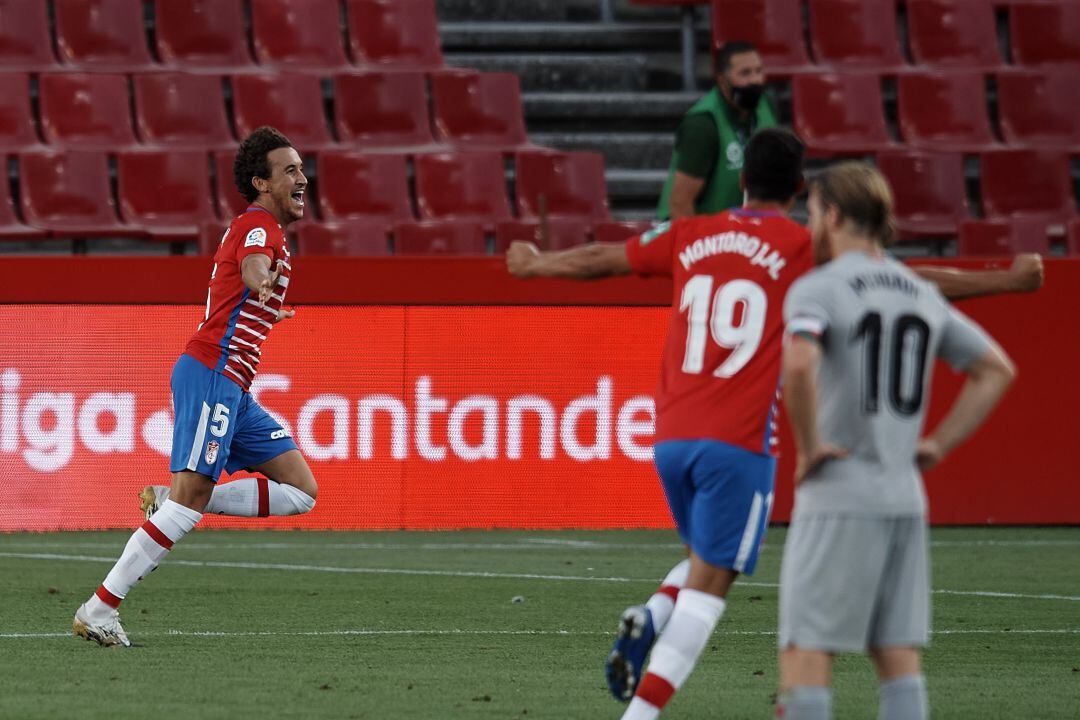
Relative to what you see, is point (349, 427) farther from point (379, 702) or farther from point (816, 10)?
point (816, 10)

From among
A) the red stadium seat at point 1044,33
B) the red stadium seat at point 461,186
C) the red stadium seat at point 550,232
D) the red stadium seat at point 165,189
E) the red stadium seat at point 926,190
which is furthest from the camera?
the red stadium seat at point 1044,33

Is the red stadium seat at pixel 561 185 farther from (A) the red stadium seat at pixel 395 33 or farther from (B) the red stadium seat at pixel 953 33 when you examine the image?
(B) the red stadium seat at pixel 953 33

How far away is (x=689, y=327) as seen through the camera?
5586 mm

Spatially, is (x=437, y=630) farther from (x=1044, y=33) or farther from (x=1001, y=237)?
(x=1044, y=33)

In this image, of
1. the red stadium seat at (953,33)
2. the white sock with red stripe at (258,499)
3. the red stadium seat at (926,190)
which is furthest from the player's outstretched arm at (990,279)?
the red stadium seat at (953,33)

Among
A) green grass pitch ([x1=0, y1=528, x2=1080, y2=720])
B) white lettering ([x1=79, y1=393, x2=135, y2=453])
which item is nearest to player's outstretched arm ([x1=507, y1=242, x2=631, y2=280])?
green grass pitch ([x1=0, y1=528, x2=1080, y2=720])

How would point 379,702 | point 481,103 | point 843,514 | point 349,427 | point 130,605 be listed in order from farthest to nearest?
point 481,103
point 349,427
point 130,605
point 379,702
point 843,514

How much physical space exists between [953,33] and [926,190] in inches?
→ 94.5

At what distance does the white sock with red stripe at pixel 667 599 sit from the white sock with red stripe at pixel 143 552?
2.35 m

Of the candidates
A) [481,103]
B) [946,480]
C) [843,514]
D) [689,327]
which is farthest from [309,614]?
[481,103]

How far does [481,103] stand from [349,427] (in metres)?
5.22

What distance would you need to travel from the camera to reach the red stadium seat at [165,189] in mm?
15484

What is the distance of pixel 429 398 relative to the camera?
12.7 m

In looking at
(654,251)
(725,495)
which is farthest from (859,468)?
(654,251)
